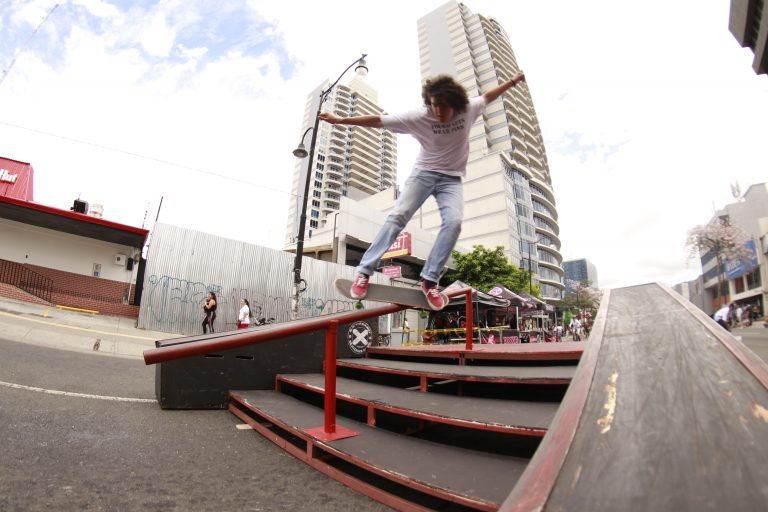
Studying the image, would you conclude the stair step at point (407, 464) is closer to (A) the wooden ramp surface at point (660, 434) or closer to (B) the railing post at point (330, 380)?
(B) the railing post at point (330, 380)

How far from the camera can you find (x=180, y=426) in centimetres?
300

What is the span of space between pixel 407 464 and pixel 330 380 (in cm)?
87

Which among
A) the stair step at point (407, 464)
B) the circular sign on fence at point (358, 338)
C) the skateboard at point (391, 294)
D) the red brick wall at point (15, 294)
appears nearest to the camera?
the stair step at point (407, 464)

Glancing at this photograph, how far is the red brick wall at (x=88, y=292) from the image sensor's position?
13.9 metres

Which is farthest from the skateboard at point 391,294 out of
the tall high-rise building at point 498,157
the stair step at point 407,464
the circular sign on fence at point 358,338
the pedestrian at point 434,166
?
the tall high-rise building at point 498,157

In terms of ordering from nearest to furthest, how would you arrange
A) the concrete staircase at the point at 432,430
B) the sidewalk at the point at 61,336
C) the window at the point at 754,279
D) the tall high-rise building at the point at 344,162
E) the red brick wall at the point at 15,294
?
1. the concrete staircase at the point at 432,430
2. the sidewalk at the point at 61,336
3. the red brick wall at the point at 15,294
4. the window at the point at 754,279
5. the tall high-rise building at the point at 344,162

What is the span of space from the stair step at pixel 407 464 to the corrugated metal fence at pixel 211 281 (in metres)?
11.3

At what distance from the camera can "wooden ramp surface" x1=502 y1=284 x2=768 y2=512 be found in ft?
3.01

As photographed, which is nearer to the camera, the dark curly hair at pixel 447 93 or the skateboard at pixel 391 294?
the dark curly hair at pixel 447 93

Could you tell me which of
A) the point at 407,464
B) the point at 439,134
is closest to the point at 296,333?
the point at 407,464

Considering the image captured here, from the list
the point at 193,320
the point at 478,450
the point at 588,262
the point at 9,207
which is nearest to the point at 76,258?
the point at 9,207

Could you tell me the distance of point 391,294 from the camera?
3.39m

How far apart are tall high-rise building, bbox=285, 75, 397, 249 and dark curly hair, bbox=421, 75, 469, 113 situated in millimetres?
80123

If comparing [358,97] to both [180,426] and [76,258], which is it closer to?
[76,258]
